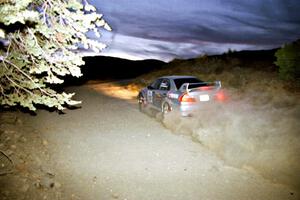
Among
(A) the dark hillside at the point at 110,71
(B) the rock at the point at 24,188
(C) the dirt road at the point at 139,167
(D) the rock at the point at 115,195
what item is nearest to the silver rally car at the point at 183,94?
(C) the dirt road at the point at 139,167

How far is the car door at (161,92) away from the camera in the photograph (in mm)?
10938

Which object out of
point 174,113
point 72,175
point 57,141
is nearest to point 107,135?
point 57,141

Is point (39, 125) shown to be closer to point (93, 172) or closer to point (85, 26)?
point (93, 172)

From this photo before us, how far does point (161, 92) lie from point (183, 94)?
1.56m

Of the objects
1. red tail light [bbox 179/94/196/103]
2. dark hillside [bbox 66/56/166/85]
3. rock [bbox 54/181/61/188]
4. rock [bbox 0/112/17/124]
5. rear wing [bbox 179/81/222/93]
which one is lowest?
rock [bbox 54/181/61/188]

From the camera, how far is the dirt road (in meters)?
5.29

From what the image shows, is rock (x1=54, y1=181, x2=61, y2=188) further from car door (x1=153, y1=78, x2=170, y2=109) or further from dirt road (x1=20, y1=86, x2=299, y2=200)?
car door (x1=153, y1=78, x2=170, y2=109)

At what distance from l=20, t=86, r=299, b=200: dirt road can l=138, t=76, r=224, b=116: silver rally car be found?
980mm

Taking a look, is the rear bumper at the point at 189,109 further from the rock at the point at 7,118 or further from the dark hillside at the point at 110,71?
the dark hillside at the point at 110,71

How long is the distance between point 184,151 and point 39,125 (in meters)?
5.69

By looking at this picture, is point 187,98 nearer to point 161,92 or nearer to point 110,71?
point 161,92

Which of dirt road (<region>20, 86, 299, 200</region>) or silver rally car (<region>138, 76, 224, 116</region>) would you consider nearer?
dirt road (<region>20, 86, 299, 200</region>)

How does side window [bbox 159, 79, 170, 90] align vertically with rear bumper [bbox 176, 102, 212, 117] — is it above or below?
above

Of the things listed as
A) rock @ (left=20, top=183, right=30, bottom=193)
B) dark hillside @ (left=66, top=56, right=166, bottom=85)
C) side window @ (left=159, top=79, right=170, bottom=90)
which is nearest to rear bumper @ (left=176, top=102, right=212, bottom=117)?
side window @ (left=159, top=79, right=170, bottom=90)
